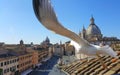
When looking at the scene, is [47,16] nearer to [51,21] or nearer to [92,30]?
[51,21]

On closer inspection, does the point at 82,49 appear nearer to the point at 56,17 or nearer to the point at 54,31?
the point at 54,31

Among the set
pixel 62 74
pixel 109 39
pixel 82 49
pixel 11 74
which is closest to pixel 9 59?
pixel 11 74

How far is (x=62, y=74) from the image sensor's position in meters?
10.0

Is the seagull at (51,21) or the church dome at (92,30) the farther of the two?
the church dome at (92,30)

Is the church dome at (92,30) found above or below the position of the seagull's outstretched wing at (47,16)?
above

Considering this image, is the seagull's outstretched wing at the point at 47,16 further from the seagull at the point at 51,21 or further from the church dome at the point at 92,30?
the church dome at the point at 92,30

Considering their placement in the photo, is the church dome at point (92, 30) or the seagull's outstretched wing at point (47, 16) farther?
the church dome at point (92, 30)

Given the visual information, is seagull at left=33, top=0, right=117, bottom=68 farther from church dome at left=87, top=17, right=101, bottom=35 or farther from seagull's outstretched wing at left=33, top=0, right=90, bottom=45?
church dome at left=87, top=17, right=101, bottom=35

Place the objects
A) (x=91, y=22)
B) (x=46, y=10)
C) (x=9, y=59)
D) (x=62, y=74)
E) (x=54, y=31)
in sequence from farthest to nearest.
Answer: (x=91, y=22), (x=9, y=59), (x=62, y=74), (x=54, y=31), (x=46, y=10)

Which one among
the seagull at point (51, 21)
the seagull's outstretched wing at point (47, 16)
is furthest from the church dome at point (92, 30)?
the seagull's outstretched wing at point (47, 16)

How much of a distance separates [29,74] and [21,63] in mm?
2878

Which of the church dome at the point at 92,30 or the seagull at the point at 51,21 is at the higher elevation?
the church dome at the point at 92,30

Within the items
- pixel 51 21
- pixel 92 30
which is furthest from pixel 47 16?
pixel 92 30

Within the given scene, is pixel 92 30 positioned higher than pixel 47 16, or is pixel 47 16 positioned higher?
pixel 92 30
